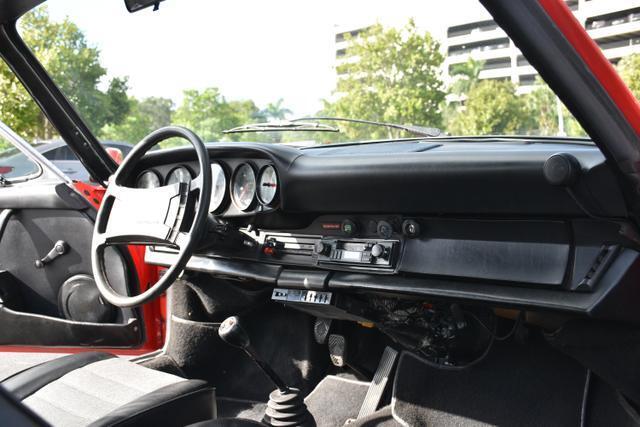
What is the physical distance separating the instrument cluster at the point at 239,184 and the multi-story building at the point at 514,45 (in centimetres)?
88

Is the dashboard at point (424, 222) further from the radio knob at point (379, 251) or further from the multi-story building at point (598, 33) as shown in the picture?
the multi-story building at point (598, 33)

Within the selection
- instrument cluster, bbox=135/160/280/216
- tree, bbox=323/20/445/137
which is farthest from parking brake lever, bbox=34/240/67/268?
tree, bbox=323/20/445/137

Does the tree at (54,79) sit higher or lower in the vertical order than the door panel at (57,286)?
higher

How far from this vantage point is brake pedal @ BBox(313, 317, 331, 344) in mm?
2906

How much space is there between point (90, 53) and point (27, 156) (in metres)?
3.87

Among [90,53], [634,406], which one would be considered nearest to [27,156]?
[634,406]

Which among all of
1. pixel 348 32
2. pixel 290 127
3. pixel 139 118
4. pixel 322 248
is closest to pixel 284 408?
pixel 322 248

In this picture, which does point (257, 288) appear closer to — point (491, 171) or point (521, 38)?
point (491, 171)

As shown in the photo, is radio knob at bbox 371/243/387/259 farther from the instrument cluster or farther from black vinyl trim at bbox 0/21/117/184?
black vinyl trim at bbox 0/21/117/184

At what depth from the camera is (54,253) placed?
3115 mm

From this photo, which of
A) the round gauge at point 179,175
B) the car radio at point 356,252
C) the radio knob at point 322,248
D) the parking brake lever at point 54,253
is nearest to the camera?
the car radio at point 356,252

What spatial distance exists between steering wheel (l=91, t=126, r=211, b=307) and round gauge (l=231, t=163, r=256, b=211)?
291 mm

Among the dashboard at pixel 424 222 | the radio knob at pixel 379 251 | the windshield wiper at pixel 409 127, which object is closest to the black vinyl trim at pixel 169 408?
the dashboard at pixel 424 222

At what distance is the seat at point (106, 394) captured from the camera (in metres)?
1.87
